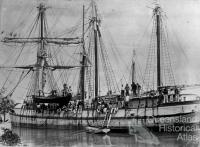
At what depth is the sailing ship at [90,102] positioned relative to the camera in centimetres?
2397


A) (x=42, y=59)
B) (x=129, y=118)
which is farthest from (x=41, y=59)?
(x=129, y=118)

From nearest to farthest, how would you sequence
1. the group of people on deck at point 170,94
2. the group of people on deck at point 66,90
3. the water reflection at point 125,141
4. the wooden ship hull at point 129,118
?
the water reflection at point 125,141
the wooden ship hull at point 129,118
the group of people on deck at point 170,94
the group of people on deck at point 66,90

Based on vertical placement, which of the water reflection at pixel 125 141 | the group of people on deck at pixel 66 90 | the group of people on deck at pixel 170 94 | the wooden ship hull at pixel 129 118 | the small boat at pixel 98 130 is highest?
the group of people on deck at pixel 66 90

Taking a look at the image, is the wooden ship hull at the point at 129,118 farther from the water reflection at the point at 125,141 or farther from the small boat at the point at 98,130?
the water reflection at the point at 125,141

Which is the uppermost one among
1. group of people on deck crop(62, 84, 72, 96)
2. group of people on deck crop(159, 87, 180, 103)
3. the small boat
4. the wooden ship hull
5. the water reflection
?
group of people on deck crop(62, 84, 72, 96)

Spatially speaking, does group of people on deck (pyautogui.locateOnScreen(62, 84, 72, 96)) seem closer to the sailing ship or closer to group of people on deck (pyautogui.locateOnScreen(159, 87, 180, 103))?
the sailing ship

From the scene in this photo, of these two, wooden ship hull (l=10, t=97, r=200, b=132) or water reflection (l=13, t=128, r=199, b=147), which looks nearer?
water reflection (l=13, t=128, r=199, b=147)

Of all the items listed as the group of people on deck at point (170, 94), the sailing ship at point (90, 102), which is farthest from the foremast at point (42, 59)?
the group of people on deck at point (170, 94)

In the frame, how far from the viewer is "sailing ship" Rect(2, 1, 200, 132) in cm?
2397

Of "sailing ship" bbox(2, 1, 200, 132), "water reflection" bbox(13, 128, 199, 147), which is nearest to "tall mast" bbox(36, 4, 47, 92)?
"sailing ship" bbox(2, 1, 200, 132)

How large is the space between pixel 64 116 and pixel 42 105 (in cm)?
238

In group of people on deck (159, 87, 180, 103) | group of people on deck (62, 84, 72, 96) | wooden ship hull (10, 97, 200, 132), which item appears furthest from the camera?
group of people on deck (62, 84, 72, 96)

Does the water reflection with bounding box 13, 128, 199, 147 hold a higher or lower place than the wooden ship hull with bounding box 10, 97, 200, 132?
A: lower

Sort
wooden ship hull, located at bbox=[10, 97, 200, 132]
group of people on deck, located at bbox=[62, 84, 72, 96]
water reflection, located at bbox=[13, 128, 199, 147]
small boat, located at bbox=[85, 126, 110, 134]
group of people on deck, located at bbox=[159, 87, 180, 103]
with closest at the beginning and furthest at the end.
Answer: water reflection, located at bbox=[13, 128, 199, 147] → wooden ship hull, located at bbox=[10, 97, 200, 132] → group of people on deck, located at bbox=[159, 87, 180, 103] → small boat, located at bbox=[85, 126, 110, 134] → group of people on deck, located at bbox=[62, 84, 72, 96]
